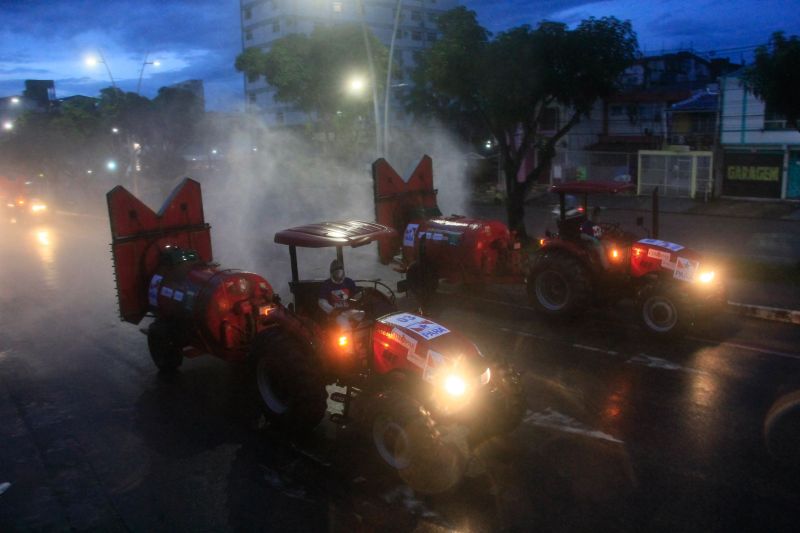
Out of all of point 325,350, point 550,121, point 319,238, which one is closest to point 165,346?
point 325,350

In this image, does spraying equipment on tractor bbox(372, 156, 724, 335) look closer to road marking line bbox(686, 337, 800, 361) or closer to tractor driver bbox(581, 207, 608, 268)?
tractor driver bbox(581, 207, 608, 268)

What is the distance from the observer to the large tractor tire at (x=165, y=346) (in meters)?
9.05

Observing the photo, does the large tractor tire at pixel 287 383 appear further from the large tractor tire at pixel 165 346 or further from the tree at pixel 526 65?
the tree at pixel 526 65

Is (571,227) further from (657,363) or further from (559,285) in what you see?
(657,363)

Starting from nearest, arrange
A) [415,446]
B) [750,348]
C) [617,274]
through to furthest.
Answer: [415,446], [750,348], [617,274]

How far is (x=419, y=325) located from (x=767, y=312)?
7726 millimetres

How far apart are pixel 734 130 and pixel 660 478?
2675cm

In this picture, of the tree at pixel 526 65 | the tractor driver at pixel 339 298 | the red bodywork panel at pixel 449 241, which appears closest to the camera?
the tractor driver at pixel 339 298

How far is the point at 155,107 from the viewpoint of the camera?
1960 inches

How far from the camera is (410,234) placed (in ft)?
45.0

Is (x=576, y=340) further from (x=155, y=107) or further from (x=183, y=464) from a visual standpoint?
(x=155, y=107)

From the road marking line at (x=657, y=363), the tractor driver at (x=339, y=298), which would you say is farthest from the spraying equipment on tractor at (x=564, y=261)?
the tractor driver at (x=339, y=298)

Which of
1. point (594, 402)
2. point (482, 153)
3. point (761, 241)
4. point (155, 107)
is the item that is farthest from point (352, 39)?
Result: point (594, 402)

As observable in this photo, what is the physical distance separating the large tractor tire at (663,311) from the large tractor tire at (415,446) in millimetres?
5417
